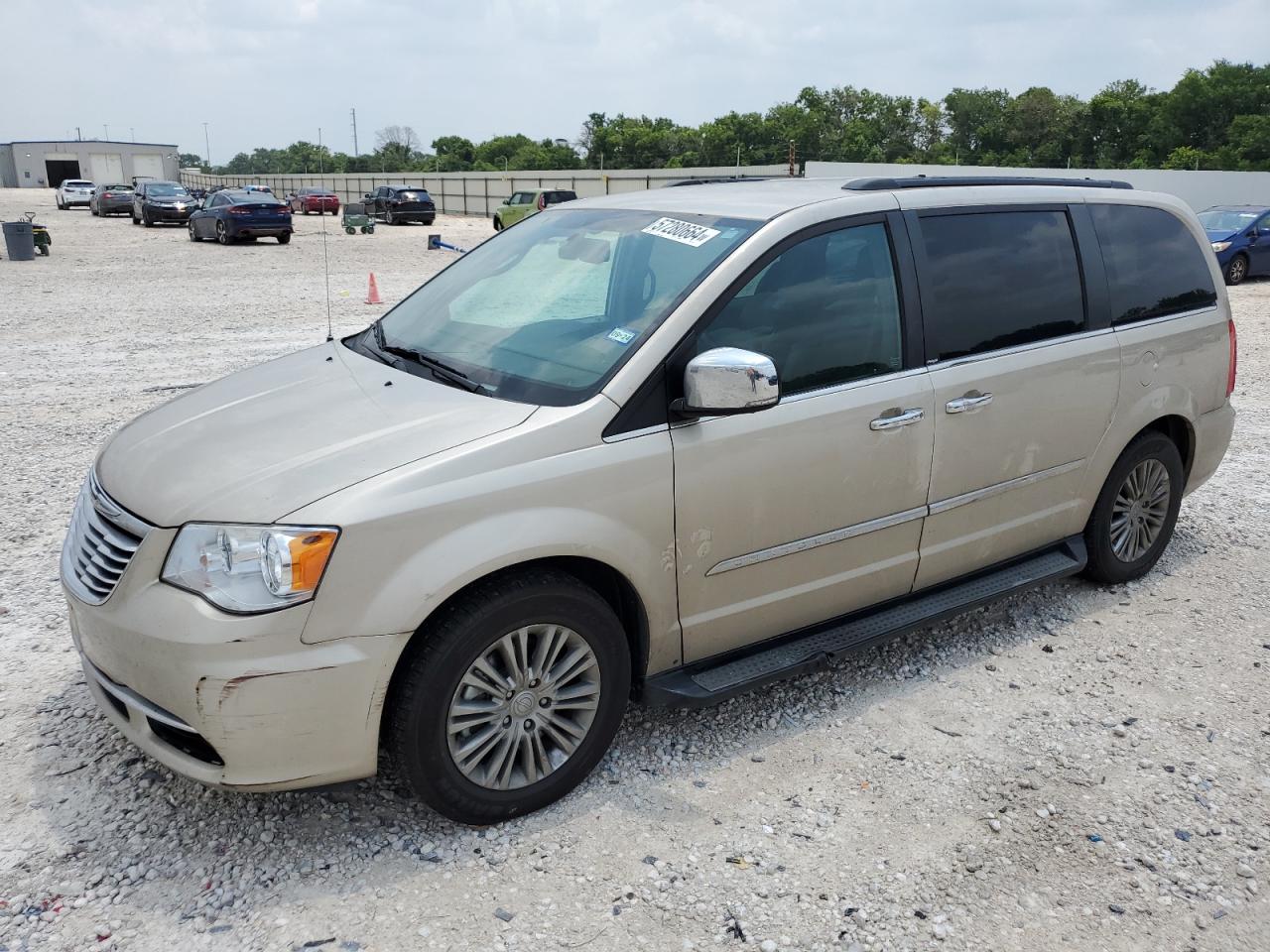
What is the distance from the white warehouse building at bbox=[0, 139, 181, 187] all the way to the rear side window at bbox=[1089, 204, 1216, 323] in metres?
128

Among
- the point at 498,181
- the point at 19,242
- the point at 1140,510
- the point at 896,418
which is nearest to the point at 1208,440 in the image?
the point at 1140,510

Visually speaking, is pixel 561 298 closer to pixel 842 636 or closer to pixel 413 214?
pixel 842 636

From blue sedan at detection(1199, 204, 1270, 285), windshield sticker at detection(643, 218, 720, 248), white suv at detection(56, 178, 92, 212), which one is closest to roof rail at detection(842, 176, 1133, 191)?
windshield sticker at detection(643, 218, 720, 248)

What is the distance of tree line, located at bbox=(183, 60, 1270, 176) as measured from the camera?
220 feet

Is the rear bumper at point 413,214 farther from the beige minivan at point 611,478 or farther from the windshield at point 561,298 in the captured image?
the windshield at point 561,298

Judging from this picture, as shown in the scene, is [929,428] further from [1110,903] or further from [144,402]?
[144,402]

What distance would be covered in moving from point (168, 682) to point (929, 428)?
268 centimetres

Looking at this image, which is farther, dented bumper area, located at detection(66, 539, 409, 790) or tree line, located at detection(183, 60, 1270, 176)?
tree line, located at detection(183, 60, 1270, 176)

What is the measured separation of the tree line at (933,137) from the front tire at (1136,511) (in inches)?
2314

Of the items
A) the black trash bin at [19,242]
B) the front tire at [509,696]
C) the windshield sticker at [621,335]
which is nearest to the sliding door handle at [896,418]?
the windshield sticker at [621,335]

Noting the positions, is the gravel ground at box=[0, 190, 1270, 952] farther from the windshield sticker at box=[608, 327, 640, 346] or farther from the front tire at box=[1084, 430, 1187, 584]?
the windshield sticker at box=[608, 327, 640, 346]

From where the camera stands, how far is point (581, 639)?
318 cm

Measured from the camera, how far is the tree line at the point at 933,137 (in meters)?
67.1

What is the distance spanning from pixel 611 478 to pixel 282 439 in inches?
39.7
